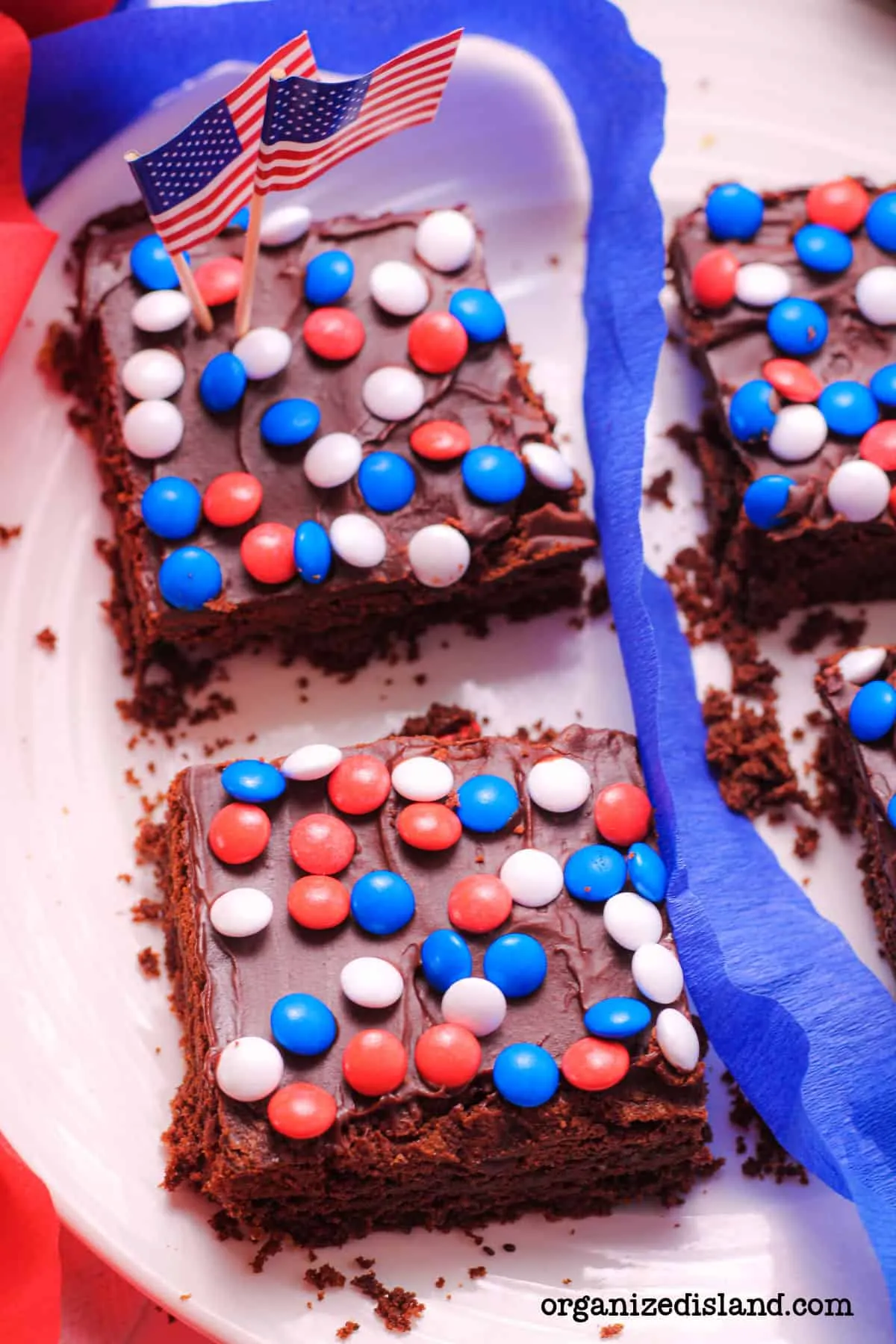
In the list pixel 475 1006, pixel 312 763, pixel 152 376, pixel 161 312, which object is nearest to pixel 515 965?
pixel 475 1006

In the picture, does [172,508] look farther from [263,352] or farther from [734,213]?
[734,213]

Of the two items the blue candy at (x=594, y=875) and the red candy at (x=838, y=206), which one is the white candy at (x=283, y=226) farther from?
the blue candy at (x=594, y=875)

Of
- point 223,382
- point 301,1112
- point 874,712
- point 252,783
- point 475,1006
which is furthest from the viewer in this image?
point 223,382

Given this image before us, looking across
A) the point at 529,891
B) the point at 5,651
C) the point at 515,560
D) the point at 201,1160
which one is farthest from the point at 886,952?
the point at 5,651

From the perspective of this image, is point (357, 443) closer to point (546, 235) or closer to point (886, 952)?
point (546, 235)

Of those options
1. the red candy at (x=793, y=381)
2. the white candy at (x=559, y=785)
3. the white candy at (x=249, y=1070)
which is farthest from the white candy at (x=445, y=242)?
the white candy at (x=249, y=1070)

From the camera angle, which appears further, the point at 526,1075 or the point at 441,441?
the point at 441,441
